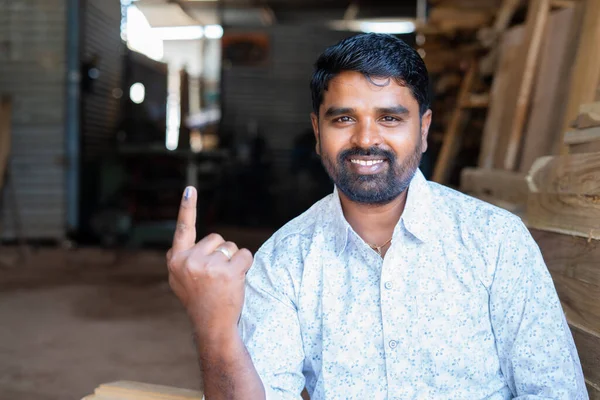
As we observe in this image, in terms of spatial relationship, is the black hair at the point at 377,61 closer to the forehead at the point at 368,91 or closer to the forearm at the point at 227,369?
the forehead at the point at 368,91

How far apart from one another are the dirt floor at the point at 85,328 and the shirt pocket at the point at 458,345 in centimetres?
234

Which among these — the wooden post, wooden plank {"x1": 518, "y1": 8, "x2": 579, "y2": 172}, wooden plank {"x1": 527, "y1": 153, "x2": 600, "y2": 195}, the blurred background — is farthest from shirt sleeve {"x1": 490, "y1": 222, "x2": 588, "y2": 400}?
the blurred background

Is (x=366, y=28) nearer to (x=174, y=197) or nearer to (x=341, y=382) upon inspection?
(x=174, y=197)

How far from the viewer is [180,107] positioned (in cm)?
813

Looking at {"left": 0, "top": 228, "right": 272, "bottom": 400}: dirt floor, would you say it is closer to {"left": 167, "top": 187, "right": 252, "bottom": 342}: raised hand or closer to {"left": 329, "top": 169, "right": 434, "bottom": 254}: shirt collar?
{"left": 329, "top": 169, "right": 434, "bottom": 254}: shirt collar

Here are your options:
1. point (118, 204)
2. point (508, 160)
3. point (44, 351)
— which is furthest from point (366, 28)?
point (44, 351)

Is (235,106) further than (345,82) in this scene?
Yes

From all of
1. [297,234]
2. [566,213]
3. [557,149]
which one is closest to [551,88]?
[557,149]

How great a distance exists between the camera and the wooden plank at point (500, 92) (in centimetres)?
443

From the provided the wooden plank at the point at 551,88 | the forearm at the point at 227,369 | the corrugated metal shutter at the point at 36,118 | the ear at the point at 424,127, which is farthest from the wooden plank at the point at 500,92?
the corrugated metal shutter at the point at 36,118

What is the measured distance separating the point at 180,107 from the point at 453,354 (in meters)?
6.84

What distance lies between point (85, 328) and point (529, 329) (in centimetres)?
391

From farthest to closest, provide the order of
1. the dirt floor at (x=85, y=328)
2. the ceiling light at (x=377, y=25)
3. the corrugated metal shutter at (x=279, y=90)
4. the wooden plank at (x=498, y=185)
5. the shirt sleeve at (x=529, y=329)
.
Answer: the ceiling light at (x=377, y=25)
the corrugated metal shutter at (x=279, y=90)
the dirt floor at (x=85, y=328)
the wooden plank at (x=498, y=185)
the shirt sleeve at (x=529, y=329)

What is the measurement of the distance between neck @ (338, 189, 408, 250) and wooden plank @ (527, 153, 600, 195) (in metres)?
0.48
